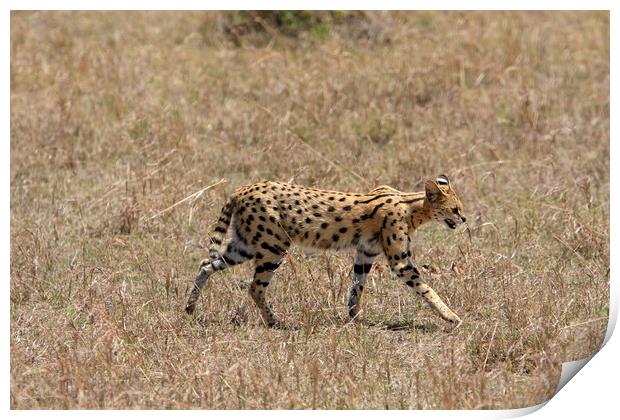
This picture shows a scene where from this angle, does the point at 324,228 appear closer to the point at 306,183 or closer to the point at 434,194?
the point at 434,194

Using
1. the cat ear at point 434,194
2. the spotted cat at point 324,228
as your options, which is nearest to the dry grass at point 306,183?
the spotted cat at point 324,228

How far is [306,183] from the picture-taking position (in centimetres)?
1075

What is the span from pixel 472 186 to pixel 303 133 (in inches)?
75.5

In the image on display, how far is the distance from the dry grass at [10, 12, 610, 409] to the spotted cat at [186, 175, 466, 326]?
8.1 inches

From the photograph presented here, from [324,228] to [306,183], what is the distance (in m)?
2.75

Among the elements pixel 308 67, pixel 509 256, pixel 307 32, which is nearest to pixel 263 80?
pixel 308 67

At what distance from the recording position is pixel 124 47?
14430 mm

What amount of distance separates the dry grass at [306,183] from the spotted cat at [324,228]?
20cm

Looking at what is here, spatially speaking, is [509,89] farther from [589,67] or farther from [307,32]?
[307,32]

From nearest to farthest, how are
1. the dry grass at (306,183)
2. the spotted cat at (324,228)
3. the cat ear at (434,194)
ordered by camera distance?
1. the dry grass at (306,183)
2. the spotted cat at (324,228)
3. the cat ear at (434,194)

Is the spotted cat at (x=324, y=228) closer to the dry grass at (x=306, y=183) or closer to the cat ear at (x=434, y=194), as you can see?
the cat ear at (x=434, y=194)

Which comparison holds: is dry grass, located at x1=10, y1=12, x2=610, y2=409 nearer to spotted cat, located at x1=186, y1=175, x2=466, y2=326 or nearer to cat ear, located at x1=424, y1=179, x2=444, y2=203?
spotted cat, located at x1=186, y1=175, x2=466, y2=326

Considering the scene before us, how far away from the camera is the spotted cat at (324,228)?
7.93 meters

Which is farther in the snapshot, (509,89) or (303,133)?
(509,89)
